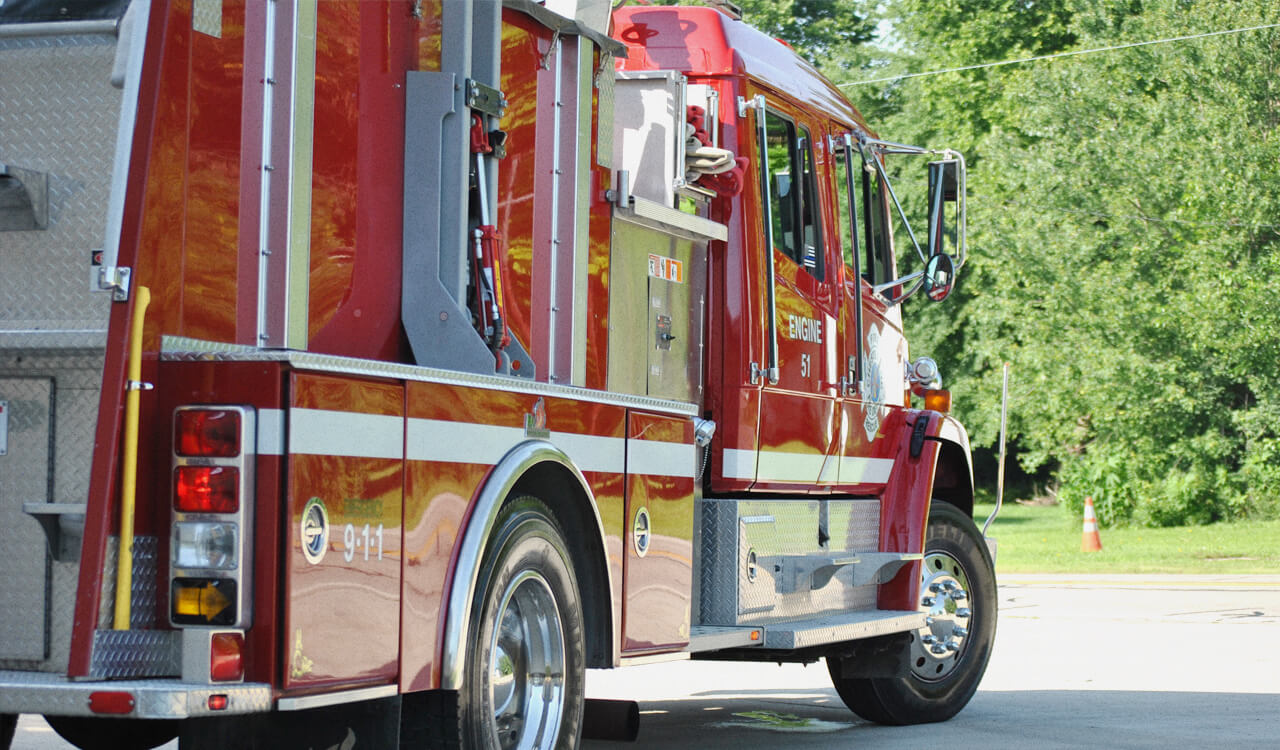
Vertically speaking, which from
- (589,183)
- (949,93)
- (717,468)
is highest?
(949,93)

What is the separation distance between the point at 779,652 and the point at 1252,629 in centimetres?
745

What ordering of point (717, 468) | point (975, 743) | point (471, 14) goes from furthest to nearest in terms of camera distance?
point (975, 743) < point (717, 468) < point (471, 14)

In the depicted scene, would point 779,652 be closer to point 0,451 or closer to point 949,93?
point 0,451

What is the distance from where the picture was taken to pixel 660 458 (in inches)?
251

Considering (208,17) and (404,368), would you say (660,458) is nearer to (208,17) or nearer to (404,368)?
(404,368)

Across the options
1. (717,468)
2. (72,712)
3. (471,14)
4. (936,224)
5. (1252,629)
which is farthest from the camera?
(1252,629)

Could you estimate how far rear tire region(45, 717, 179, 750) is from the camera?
5.37m

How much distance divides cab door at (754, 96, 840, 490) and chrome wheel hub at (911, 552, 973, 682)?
3.27 ft

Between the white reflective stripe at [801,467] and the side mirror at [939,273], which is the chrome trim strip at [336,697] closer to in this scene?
the white reflective stripe at [801,467]

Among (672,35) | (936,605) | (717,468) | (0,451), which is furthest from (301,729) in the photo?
(936,605)

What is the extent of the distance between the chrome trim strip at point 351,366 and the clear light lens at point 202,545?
416 millimetres

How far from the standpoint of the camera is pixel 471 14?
226 inches

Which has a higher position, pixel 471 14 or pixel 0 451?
pixel 471 14

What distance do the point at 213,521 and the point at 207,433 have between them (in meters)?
0.22
